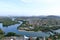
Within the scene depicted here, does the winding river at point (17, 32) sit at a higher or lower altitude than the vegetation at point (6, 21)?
lower

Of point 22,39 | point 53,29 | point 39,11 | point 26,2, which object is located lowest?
point 22,39

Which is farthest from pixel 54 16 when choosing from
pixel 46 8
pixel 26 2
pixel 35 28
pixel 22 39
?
pixel 22 39

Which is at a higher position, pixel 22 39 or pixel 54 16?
pixel 54 16

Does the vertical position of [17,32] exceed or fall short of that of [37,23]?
it falls short

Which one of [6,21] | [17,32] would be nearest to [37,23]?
[17,32]

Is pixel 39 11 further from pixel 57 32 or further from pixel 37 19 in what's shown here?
pixel 57 32

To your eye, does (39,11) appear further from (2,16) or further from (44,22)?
(2,16)

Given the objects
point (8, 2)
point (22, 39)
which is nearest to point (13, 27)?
point (22, 39)

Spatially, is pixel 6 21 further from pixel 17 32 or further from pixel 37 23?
pixel 37 23

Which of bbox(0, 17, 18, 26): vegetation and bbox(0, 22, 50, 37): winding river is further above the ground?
Answer: bbox(0, 17, 18, 26): vegetation
